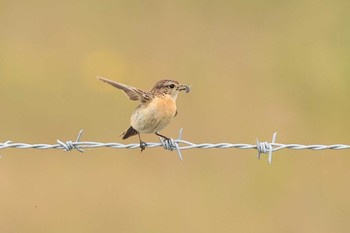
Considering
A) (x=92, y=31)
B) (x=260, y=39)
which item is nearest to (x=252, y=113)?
(x=260, y=39)

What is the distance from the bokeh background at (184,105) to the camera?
6.65 metres

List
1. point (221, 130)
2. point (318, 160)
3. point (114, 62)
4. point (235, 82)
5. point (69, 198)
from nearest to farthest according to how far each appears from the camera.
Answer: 1. point (69, 198)
2. point (318, 160)
3. point (221, 130)
4. point (235, 82)
5. point (114, 62)

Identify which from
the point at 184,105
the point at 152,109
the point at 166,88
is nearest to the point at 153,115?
the point at 152,109

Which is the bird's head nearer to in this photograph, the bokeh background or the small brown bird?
the small brown bird

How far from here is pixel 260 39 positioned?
9930mm

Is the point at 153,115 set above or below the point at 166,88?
below

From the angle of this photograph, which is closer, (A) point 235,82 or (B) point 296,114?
(B) point 296,114

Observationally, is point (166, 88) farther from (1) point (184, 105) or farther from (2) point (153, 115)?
(1) point (184, 105)

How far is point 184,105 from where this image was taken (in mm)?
8297

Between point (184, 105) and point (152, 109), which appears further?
point (184, 105)

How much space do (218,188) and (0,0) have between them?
18.5ft

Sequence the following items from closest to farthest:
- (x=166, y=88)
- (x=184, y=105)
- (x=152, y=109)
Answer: (x=152, y=109) < (x=166, y=88) < (x=184, y=105)

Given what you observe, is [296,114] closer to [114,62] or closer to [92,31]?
[114,62]

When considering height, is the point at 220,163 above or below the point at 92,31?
below
